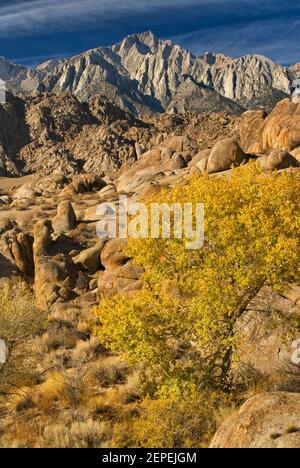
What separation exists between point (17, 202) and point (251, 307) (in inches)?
1812

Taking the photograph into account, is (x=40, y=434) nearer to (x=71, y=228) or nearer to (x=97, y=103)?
(x=71, y=228)

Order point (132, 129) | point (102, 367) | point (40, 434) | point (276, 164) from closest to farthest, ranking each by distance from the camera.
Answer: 1. point (40, 434)
2. point (102, 367)
3. point (276, 164)
4. point (132, 129)

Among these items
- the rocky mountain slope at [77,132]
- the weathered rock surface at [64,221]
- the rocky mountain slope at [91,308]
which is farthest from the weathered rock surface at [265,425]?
the rocky mountain slope at [77,132]

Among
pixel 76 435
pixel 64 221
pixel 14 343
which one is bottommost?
pixel 64 221

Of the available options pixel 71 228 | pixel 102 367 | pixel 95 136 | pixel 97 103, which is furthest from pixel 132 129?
pixel 102 367

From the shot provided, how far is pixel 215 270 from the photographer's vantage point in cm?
1306

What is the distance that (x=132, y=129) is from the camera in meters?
152

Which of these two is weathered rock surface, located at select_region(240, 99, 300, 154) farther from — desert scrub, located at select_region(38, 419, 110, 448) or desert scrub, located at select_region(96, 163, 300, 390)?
desert scrub, located at select_region(38, 419, 110, 448)

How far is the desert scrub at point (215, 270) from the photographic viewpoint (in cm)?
1273

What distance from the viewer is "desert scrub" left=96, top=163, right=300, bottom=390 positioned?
1273 centimetres

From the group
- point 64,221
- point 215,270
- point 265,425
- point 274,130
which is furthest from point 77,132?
point 265,425

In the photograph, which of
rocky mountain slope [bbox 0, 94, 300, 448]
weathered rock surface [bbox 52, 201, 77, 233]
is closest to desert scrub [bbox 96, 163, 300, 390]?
rocky mountain slope [bbox 0, 94, 300, 448]

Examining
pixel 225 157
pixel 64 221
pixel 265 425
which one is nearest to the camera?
pixel 265 425

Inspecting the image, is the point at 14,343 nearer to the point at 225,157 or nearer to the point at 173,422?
the point at 173,422
